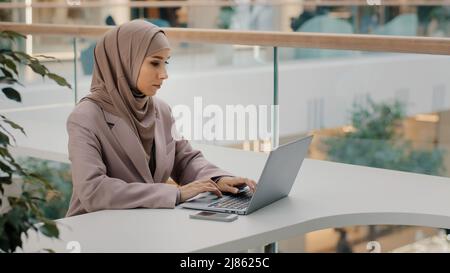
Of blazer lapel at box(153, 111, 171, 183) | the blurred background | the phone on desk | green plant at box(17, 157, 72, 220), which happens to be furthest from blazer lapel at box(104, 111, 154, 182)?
green plant at box(17, 157, 72, 220)

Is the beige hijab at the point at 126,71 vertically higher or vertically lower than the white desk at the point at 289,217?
higher

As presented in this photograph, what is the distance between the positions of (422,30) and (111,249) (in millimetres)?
8510

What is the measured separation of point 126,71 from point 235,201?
0.52 meters

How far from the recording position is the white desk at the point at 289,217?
2.07 meters

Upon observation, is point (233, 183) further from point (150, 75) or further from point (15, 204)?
point (15, 204)

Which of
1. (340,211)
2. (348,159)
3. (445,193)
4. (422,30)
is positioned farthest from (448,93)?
(422,30)

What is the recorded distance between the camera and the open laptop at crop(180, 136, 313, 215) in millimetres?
2311

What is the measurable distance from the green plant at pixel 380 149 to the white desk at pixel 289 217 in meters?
0.71

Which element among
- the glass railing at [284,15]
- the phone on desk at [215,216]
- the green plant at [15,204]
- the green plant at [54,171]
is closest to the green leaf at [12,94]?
the green plant at [15,204]

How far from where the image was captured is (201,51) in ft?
24.0

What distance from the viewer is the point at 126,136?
2604 mm

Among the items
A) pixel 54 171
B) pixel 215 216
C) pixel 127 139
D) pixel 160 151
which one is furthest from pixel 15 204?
pixel 54 171

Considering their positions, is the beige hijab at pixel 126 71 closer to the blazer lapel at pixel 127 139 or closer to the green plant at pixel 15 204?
the blazer lapel at pixel 127 139
